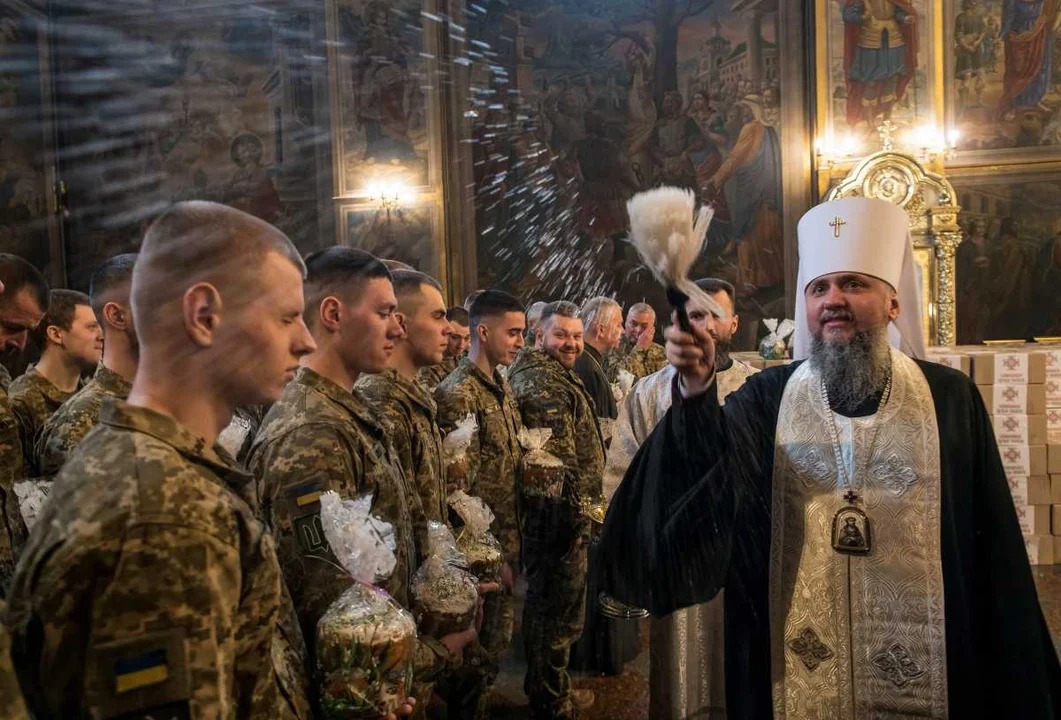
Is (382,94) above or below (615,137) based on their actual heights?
above

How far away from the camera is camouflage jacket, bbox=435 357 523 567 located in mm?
3750

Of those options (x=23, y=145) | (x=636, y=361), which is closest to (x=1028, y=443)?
(x=636, y=361)

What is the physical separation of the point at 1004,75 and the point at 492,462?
427 inches

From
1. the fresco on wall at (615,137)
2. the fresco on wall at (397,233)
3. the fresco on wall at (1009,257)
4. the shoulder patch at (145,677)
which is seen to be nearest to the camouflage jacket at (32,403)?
the shoulder patch at (145,677)

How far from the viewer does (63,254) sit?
44.2 ft

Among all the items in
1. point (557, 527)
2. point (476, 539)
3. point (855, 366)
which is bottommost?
point (557, 527)

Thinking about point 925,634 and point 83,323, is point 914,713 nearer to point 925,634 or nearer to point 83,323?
point 925,634

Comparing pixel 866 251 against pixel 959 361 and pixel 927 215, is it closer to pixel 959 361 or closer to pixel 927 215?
pixel 959 361

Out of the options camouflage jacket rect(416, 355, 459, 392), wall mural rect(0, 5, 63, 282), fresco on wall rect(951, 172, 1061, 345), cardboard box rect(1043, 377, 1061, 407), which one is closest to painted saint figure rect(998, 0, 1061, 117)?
fresco on wall rect(951, 172, 1061, 345)

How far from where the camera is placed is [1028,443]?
654 centimetres

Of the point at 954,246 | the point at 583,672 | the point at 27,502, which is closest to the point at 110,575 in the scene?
the point at 27,502

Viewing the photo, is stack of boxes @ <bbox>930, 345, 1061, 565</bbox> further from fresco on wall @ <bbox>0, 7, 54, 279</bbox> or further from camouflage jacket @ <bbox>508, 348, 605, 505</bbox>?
fresco on wall @ <bbox>0, 7, 54, 279</bbox>

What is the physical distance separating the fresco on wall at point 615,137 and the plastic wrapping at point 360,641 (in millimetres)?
10753

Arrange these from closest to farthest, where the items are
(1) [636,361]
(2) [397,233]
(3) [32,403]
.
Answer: (3) [32,403] < (1) [636,361] < (2) [397,233]
